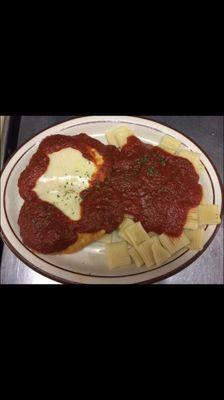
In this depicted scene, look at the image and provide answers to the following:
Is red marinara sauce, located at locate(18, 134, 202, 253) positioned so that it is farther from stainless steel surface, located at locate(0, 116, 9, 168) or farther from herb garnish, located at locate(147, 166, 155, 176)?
stainless steel surface, located at locate(0, 116, 9, 168)

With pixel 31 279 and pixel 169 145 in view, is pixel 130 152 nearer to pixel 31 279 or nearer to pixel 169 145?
pixel 169 145

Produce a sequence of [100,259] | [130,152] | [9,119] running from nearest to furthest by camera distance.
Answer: [100,259] → [130,152] → [9,119]

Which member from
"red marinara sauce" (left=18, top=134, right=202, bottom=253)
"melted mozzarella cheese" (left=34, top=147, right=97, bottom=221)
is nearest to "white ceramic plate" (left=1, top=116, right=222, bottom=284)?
"red marinara sauce" (left=18, top=134, right=202, bottom=253)

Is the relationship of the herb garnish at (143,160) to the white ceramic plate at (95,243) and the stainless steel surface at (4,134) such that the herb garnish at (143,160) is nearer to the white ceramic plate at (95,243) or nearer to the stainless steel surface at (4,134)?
the white ceramic plate at (95,243)

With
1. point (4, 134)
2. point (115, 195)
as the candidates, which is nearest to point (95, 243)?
point (115, 195)

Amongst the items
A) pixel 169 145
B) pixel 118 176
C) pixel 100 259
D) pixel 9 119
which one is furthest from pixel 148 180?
pixel 9 119

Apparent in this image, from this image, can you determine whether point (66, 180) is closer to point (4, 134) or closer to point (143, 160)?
point (143, 160)
